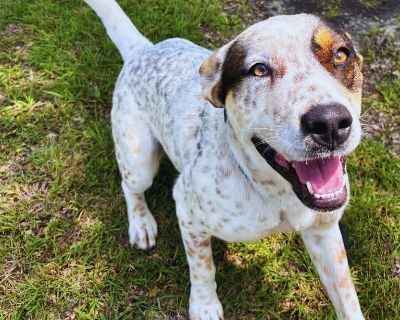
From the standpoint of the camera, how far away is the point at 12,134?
516 centimetres

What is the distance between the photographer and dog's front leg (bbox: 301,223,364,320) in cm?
357

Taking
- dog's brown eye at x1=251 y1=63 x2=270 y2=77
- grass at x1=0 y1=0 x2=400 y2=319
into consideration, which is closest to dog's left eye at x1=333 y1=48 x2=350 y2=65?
dog's brown eye at x1=251 y1=63 x2=270 y2=77

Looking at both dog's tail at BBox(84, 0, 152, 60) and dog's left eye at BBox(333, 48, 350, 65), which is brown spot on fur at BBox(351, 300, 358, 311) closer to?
dog's left eye at BBox(333, 48, 350, 65)

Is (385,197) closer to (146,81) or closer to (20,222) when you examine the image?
(146,81)


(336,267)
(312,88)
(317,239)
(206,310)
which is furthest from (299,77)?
(206,310)

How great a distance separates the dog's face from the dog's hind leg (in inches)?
51.0

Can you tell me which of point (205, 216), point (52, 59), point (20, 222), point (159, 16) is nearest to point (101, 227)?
point (20, 222)

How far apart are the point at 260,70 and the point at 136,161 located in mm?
1655

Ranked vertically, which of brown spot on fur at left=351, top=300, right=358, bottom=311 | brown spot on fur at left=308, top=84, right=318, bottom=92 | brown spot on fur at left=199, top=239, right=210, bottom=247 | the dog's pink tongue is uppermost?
brown spot on fur at left=308, top=84, right=318, bottom=92

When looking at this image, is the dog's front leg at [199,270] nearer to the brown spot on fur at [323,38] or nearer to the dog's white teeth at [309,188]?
the dog's white teeth at [309,188]

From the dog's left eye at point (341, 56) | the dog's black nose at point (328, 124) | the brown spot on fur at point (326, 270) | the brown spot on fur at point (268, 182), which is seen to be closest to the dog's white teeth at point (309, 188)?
the dog's black nose at point (328, 124)

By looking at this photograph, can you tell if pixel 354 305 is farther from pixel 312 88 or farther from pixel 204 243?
pixel 312 88

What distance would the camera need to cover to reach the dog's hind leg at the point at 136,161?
4215 millimetres

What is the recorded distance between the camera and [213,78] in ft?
10.2
